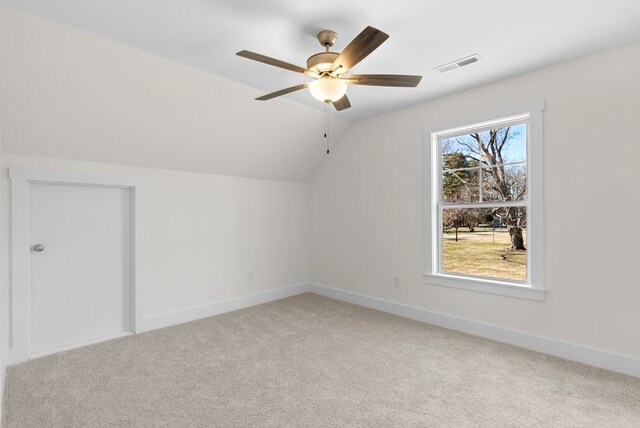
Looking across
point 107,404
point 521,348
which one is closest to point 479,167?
point 521,348

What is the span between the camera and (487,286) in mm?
3379

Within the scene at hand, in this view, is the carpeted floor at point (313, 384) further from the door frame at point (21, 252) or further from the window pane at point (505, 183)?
the window pane at point (505, 183)

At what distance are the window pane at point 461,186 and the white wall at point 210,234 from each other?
2.32 metres

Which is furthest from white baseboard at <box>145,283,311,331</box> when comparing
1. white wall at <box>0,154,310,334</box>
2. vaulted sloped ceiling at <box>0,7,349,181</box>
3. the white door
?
vaulted sloped ceiling at <box>0,7,349,181</box>

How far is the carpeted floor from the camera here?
2105 millimetres

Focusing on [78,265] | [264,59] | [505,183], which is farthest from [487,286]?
[78,265]

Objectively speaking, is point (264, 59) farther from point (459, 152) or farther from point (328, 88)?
point (459, 152)

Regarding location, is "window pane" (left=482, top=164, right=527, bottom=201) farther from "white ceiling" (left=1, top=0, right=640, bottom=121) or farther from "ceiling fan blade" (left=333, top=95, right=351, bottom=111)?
"ceiling fan blade" (left=333, top=95, right=351, bottom=111)

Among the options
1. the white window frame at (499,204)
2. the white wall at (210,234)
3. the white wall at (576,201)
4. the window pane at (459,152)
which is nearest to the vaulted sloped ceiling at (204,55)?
the white wall at (576,201)

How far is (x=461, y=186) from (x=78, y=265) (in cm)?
417

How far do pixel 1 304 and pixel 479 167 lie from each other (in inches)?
180

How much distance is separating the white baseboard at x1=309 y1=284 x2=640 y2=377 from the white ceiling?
252 centimetres

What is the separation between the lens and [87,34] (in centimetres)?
237

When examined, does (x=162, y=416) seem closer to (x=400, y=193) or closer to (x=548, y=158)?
(x=400, y=193)
